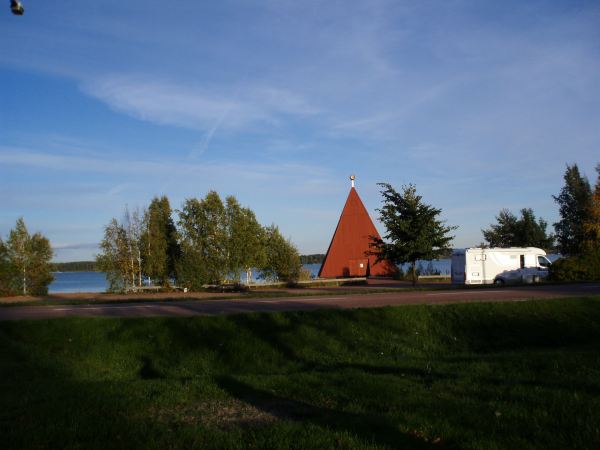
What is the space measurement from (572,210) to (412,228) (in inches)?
1113

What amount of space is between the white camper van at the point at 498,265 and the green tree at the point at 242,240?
12.4 m

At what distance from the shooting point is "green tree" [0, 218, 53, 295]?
36031 millimetres

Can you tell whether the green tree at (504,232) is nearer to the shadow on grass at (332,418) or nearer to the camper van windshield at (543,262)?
the camper van windshield at (543,262)

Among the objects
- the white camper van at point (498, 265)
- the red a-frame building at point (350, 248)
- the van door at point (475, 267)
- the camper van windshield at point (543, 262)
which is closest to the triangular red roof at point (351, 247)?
the red a-frame building at point (350, 248)

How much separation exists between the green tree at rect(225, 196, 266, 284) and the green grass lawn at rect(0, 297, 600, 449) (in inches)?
816

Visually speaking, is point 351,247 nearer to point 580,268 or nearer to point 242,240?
point 242,240

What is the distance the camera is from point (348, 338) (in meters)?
13.2

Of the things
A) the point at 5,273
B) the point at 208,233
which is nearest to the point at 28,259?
the point at 5,273

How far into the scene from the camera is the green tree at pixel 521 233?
155ft

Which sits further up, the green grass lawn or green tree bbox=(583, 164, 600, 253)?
green tree bbox=(583, 164, 600, 253)

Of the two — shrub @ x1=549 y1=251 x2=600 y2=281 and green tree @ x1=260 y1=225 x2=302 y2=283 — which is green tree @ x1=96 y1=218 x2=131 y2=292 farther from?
shrub @ x1=549 y1=251 x2=600 y2=281

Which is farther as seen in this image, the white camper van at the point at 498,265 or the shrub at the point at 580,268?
the white camper van at the point at 498,265

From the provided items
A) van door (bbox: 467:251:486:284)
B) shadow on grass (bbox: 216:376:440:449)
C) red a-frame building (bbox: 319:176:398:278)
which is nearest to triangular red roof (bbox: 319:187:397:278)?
red a-frame building (bbox: 319:176:398:278)

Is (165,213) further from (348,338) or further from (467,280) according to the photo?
(348,338)
